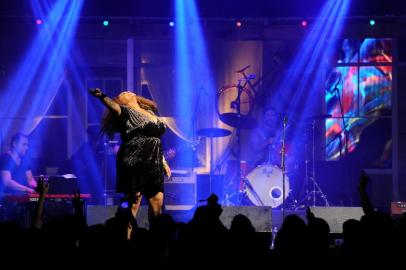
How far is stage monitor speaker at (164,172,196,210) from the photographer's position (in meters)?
12.4

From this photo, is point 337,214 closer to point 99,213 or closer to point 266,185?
point 99,213

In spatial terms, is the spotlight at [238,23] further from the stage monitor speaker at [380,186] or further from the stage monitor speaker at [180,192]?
the stage monitor speaker at [380,186]

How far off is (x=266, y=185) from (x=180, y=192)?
1.66m

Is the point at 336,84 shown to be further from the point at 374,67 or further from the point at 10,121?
the point at 10,121

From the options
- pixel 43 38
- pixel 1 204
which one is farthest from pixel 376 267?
pixel 43 38

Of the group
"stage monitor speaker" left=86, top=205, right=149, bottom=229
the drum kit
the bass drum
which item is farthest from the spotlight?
"stage monitor speaker" left=86, top=205, right=149, bottom=229

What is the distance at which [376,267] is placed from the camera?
3992 millimetres

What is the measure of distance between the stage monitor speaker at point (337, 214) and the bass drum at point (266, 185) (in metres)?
3.38

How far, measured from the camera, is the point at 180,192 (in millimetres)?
12438

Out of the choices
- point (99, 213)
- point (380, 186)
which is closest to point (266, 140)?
point (380, 186)

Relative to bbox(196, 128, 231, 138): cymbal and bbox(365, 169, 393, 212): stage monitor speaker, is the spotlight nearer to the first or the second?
bbox(196, 128, 231, 138): cymbal

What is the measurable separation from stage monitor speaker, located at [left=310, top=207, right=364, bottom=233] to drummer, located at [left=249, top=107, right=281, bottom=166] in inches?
144

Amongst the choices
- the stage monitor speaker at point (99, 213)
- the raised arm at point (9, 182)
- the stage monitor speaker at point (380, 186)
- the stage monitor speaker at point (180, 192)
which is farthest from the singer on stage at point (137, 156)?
the stage monitor speaker at point (380, 186)

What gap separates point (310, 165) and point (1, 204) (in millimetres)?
6407
